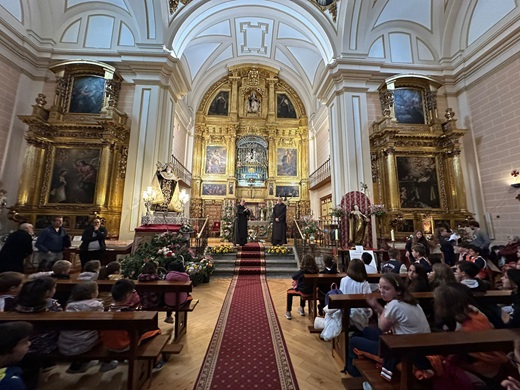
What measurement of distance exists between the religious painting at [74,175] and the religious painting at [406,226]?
10113 millimetres

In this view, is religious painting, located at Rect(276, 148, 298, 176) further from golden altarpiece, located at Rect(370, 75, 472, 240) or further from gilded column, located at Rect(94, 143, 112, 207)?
gilded column, located at Rect(94, 143, 112, 207)

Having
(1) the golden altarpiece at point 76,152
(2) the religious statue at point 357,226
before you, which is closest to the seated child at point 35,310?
(1) the golden altarpiece at point 76,152

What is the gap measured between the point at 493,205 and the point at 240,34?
518 inches

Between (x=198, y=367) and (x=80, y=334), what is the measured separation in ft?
3.68

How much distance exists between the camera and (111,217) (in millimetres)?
7703

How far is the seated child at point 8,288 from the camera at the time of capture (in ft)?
6.73

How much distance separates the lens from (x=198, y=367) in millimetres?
2410

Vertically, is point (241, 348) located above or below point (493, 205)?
below

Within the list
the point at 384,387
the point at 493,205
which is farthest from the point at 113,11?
the point at 493,205

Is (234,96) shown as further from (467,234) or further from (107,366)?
(107,366)

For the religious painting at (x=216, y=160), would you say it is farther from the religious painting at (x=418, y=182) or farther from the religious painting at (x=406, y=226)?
the religious painting at (x=406, y=226)

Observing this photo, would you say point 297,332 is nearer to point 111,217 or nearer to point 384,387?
point 384,387

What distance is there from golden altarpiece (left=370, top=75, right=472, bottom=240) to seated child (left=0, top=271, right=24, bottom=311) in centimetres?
874

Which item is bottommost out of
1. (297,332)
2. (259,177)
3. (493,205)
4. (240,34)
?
(297,332)
